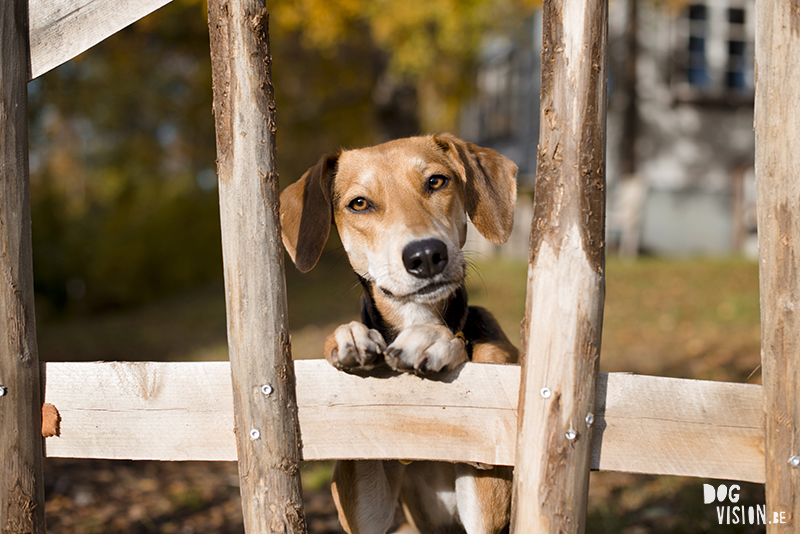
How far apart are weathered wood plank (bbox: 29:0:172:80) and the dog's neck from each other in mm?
1564

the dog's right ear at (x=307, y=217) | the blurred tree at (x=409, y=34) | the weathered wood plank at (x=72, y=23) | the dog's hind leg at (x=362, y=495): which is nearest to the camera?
the weathered wood plank at (x=72, y=23)

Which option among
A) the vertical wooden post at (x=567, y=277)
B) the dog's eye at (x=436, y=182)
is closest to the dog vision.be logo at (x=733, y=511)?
the vertical wooden post at (x=567, y=277)

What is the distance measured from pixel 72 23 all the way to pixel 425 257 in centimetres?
158

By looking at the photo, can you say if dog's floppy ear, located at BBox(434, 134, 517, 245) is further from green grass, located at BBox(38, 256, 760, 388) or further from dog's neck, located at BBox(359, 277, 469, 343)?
green grass, located at BBox(38, 256, 760, 388)

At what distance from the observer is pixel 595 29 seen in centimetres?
202

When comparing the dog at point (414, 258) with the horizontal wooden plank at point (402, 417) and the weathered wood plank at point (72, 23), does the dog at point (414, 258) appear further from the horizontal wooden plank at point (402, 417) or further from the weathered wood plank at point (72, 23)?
the weathered wood plank at point (72, 23)

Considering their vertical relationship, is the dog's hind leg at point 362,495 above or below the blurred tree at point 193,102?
below

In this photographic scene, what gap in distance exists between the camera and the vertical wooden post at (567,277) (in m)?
2.03

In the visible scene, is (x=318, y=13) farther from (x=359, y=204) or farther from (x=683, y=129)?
(x=683, y=129)

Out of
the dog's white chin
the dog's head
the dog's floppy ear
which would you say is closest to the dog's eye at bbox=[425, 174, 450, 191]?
the dog's head

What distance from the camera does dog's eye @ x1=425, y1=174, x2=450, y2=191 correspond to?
320 cm

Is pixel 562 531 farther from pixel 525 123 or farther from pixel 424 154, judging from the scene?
pixel 525 123

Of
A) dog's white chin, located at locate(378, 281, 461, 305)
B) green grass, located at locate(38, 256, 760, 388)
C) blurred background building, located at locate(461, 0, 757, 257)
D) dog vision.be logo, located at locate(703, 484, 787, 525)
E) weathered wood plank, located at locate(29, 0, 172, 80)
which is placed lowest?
dog vision.be logo, located at locate(703, 484, 787, 525)

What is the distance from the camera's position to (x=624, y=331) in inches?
330
